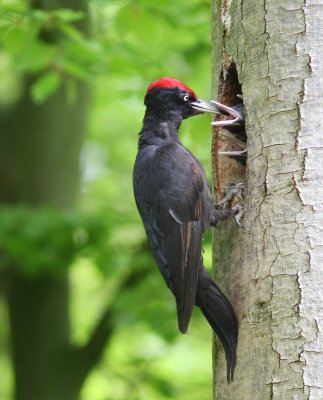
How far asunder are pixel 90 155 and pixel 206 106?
182 inches

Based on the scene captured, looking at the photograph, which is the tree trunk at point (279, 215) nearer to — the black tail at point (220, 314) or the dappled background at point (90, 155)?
the black tail at point (220, 314)

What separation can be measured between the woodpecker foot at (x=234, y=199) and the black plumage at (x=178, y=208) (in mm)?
42

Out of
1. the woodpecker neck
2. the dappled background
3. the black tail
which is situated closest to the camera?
the black tail

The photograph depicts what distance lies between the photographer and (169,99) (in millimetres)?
4039

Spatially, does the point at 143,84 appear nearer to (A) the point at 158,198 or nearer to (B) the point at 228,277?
(A) the point at 158,198

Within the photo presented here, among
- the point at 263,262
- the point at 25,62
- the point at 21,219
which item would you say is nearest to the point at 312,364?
the point at 263,262

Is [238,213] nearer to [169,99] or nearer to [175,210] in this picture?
[175,210]

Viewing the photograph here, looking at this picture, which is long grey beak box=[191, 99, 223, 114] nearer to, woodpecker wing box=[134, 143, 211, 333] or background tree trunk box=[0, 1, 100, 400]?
woodpecker wing box=[134, 143, 211, 333]

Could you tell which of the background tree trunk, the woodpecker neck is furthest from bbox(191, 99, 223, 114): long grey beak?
the background tree trunk

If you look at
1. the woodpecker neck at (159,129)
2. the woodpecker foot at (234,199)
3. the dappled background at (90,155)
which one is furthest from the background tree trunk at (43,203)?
the woodpecker foot at (234,199)

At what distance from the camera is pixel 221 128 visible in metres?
3.55

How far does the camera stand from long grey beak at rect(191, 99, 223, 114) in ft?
11.6

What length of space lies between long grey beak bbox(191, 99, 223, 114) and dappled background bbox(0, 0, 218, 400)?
0.53 m

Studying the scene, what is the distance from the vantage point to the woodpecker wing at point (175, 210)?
3.28 metres
